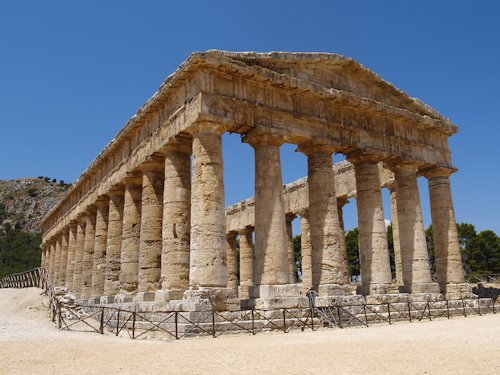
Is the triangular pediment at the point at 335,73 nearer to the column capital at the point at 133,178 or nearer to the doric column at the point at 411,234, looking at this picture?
the doric column at the point at 411,234

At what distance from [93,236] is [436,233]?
21361 mm

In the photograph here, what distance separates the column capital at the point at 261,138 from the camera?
17766 millimetres

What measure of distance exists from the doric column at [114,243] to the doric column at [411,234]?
1474 centimetres

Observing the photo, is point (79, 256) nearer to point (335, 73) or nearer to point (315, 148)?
point (315, 148)

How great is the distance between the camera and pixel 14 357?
10227 millimetres

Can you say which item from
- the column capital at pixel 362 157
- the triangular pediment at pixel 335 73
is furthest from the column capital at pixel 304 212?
the triangular pediment at pixel 335 73

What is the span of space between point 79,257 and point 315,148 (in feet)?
66.9

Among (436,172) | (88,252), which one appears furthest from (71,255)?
(436,172)

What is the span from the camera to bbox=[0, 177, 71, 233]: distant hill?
341 feet

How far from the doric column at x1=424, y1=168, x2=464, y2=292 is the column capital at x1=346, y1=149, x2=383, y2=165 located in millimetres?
4855

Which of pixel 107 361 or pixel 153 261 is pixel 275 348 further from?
pixel 153 261

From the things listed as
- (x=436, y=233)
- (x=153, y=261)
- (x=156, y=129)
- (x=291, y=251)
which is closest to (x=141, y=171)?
(x=156, y=129)

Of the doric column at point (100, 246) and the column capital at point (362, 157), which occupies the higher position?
the column capital at point (362, 157)

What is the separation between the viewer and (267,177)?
17.6m
